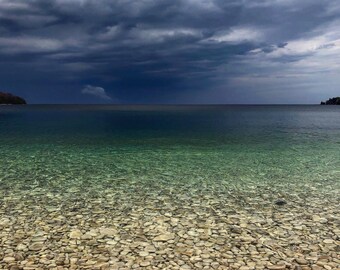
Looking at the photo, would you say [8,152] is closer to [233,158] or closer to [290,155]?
[233,158]

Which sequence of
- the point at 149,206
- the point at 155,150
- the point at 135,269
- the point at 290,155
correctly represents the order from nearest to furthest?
the point at 135,269 < the point at 149,206 < the point at 290,155 < the point at 155,150

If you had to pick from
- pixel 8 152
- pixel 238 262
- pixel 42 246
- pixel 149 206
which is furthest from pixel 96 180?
pixel 8 152

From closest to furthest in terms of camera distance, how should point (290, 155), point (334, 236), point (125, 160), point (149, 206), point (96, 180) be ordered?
point (334, 236) → point (149, 206) → point (96, 180) → point (125, 160) → point (290, 155)

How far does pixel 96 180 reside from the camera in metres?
20.4

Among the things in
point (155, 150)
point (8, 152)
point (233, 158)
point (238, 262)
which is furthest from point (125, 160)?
point (238, 262)

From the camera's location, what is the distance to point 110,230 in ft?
39.6

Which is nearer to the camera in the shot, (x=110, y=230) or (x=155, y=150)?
(x=110, y=230)

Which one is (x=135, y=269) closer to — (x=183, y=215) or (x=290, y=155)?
(x=183, y=215)

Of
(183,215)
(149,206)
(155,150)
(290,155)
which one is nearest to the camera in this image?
(183,215)

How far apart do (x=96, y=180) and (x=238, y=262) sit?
41.0ft

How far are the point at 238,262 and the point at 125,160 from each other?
19.5 meters

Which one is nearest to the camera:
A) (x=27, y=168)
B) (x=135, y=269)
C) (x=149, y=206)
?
(x=135, y=269)

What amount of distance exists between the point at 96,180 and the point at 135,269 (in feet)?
38.5

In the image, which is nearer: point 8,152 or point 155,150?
point 8,152
